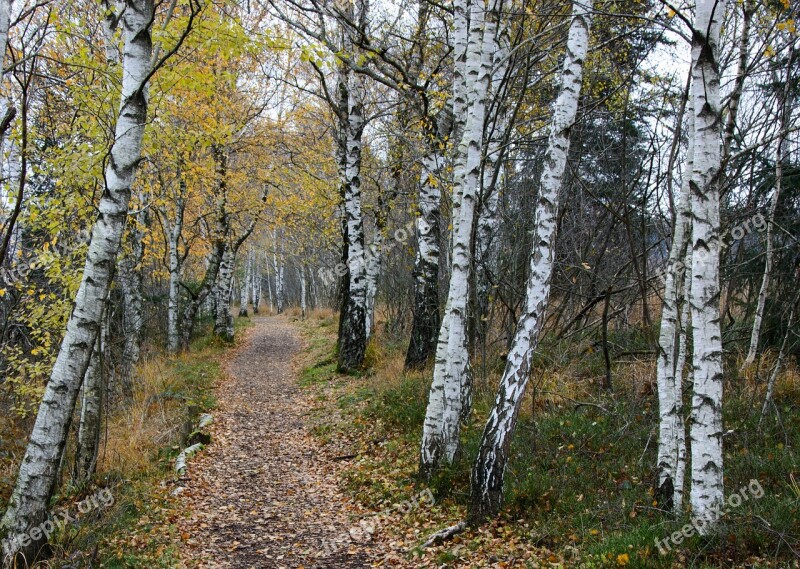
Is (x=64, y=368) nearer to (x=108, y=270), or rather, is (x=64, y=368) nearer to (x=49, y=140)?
(x=108, y=270)

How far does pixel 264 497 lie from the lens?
22.4ft

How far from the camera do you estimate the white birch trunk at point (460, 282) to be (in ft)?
19.5

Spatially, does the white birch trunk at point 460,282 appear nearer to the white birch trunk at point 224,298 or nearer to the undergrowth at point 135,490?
the undergrowth at point 135,490

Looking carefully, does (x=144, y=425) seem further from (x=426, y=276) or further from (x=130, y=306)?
(x=426, y=276)

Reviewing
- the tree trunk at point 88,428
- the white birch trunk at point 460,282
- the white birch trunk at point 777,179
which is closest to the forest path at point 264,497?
the tree trunk at point 88,428

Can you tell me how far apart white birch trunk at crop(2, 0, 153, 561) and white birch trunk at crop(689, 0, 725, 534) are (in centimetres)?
434

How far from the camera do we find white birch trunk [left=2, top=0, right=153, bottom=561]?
4.34 meters

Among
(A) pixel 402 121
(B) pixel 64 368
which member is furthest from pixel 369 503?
(A) pixel 402 121

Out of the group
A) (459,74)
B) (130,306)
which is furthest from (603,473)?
(130,306)

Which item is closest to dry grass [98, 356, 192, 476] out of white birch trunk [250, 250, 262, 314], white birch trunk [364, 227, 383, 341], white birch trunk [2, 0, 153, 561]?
white birch trunk [2, 0, 153, 561]

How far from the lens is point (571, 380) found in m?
8.28

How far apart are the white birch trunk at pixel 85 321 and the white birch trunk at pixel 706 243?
4337 millimetres

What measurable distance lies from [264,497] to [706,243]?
577 cm

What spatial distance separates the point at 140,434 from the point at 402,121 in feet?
30.1
